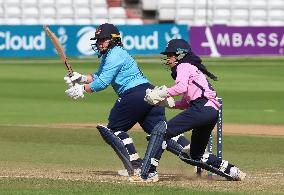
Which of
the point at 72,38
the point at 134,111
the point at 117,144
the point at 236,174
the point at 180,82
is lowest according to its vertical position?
the point at 72,38

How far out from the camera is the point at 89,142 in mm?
16375

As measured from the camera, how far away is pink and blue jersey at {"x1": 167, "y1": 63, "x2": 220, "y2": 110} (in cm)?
1030

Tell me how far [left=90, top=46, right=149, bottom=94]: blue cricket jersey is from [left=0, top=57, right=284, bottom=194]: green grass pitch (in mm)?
1126

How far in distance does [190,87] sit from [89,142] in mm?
6060

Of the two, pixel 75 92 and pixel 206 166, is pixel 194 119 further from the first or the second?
pixel 75 92

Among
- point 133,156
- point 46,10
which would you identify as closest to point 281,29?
point 46,10

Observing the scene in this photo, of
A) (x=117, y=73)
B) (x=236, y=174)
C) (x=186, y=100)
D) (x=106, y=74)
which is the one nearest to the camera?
(x=186, y=100)

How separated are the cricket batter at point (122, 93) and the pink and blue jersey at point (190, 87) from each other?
761 mm

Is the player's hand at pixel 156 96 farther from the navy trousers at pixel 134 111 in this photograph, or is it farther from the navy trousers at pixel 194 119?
the navy trousers at pixel 134 111

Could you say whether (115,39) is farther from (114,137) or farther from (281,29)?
(281,29)

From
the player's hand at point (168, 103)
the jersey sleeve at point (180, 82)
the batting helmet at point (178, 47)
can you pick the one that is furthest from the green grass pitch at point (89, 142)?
the batting helmet at point (178, 47)

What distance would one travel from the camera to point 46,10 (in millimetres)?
49750

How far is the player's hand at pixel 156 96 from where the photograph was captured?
1034 cm

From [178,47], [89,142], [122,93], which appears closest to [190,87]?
[178,47]
